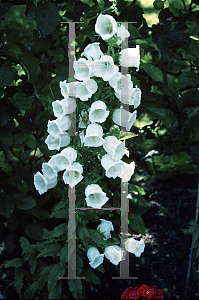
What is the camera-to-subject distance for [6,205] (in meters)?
1.71

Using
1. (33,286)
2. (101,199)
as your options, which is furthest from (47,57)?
(33,286)

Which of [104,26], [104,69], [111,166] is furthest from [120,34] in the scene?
[111,166]

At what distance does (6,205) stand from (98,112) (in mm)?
850

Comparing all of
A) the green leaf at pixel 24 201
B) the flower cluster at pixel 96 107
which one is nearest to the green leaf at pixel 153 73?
the flower cluster at pixel 96 107

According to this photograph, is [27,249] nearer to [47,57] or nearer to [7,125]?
[7,125]

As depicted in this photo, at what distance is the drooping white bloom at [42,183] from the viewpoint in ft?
4.46

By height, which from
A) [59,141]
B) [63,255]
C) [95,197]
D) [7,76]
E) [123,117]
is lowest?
[63,255]

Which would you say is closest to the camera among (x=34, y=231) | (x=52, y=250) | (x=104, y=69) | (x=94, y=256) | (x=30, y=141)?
(x=104, y=69)

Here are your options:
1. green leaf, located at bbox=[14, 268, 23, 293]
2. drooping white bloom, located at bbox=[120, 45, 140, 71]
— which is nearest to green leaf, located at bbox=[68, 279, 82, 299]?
green leaf, located at bbox=[14, 268, 23, 293]

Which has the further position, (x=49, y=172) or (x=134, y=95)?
(x=49, y=172)

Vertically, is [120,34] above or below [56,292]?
above

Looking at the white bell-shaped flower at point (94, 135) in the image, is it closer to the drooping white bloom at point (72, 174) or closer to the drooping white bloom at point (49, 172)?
the drooping white bloom at point (72, 174)

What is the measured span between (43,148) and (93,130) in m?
0.66

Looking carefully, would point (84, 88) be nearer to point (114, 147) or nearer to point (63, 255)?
point (114, 147)
